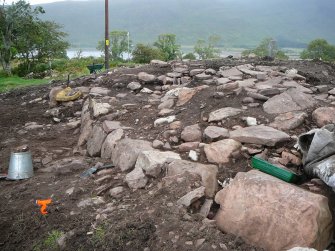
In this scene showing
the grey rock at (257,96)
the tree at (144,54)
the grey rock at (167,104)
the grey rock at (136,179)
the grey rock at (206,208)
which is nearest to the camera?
the grey rock at (206,208)

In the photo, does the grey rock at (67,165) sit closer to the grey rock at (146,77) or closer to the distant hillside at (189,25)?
the grey rock at (146,77)

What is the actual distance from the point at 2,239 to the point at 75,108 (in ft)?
12.6

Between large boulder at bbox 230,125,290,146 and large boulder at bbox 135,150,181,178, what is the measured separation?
721mm

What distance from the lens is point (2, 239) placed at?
122 inches

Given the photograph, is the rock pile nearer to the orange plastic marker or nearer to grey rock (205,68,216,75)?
grey rock (205,68,216,75)

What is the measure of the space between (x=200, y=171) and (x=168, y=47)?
2151cm

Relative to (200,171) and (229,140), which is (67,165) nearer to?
(200,171)

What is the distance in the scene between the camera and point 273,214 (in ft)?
8.62

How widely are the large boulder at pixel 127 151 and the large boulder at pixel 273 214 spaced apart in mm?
1346

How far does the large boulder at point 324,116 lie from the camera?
402 cm

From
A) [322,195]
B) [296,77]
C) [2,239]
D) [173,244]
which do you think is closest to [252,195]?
[322,195]

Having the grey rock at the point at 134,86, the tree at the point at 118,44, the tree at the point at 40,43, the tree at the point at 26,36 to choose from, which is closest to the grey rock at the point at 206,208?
the grey rock at the point at 134,86

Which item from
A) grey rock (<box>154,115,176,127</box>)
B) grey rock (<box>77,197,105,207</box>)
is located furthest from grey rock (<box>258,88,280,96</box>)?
grey rock (<box>77,197,105,207</box>)

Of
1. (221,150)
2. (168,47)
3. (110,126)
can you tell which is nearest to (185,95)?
(110,126)
